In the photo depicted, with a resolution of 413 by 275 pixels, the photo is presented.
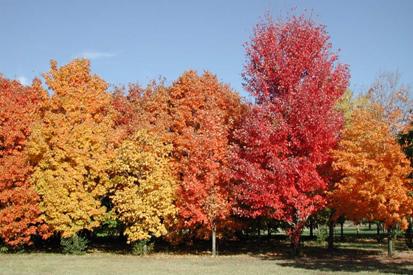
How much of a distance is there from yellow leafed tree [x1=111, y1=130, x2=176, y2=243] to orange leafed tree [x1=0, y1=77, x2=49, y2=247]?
6.63 m

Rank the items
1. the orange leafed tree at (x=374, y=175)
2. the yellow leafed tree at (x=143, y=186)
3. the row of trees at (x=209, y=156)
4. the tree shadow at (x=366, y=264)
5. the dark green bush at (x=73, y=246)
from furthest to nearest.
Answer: the dark green bush at (x=73, y=246), the yellow leafed tree at (x=143, y=186), the row of trees at (x=209, y=156), the orange leafed tree at (x=374, y=175), the tree shadow at (x=366, y=264)

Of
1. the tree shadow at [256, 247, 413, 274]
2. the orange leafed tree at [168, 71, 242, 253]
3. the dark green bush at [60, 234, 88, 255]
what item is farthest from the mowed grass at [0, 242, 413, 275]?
the orange leafed tree at [168, 71, 242, 253]

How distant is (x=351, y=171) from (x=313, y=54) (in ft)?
30.8

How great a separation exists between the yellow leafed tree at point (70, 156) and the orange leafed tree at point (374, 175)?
18723mm

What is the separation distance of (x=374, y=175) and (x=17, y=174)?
26.3 meters

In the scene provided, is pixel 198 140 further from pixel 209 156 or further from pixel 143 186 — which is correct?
pixel 143 186

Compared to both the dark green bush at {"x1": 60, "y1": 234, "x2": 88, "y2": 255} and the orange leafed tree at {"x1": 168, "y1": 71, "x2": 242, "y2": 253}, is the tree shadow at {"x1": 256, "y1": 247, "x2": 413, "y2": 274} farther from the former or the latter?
the dark green bush at {"x1": 60, "y1": 234, "x2": 88, "y2": 255}

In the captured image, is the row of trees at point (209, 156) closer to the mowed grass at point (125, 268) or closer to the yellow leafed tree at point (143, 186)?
the yellow leafed tree at point (143, 186)

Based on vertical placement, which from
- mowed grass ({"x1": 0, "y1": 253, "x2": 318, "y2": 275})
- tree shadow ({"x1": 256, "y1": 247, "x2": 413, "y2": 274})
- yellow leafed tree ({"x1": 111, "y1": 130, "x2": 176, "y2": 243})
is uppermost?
yellow leafed tree ({"x1": 111, "y1": 130, "x2": 176, "y2": 243})

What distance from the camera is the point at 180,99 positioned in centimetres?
4366

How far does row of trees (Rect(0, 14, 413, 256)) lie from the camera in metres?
30.8

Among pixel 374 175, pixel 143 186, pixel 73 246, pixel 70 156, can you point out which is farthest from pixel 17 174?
pixel 374 175

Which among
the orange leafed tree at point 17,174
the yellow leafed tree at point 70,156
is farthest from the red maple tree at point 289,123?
the orange leafed tree at point 17,174

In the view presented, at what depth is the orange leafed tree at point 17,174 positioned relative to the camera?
3453cm
